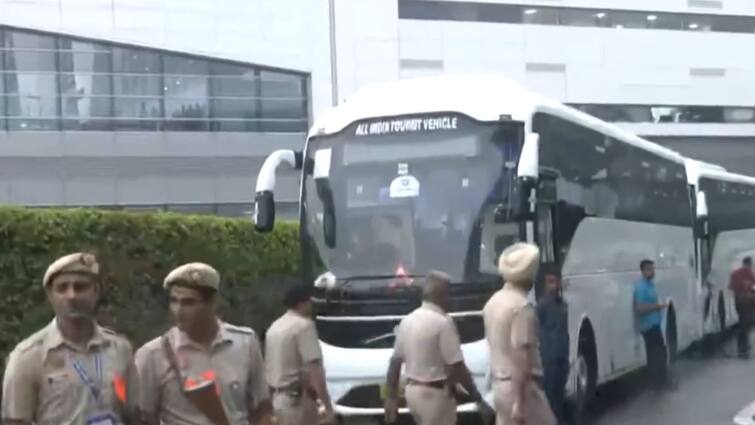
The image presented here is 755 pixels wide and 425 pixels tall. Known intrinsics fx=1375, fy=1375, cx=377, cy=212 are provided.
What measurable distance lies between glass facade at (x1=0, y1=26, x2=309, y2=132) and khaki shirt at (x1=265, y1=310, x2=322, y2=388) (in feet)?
81.7

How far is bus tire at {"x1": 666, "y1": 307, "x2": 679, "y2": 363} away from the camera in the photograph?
20453mm

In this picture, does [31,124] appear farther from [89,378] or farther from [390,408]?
[89,378]

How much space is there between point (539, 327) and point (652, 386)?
697 cm

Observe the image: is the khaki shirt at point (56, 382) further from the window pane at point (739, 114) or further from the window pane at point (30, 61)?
the window pane at point (739, 114)

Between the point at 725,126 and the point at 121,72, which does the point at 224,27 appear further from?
the point at 725,126

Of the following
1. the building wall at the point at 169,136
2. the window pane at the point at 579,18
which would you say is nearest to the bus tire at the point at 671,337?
the building wall at the point at 169,136

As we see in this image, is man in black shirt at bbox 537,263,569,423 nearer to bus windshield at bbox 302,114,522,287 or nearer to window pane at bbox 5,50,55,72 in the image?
bus windshield at bbox 302,114,522,287

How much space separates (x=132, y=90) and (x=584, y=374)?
22.6 meters

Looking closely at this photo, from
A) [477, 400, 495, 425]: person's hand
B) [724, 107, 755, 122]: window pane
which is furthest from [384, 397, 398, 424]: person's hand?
[724, 107, 755, 122]: window pane

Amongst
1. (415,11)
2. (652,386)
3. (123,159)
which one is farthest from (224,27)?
(652,386)

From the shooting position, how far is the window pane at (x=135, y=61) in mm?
35969

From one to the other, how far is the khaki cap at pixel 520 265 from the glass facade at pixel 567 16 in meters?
33.9

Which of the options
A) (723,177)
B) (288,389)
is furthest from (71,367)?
(723,177)

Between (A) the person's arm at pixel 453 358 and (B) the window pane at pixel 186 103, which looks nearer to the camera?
(A) the person's arm at pixel 453 358
